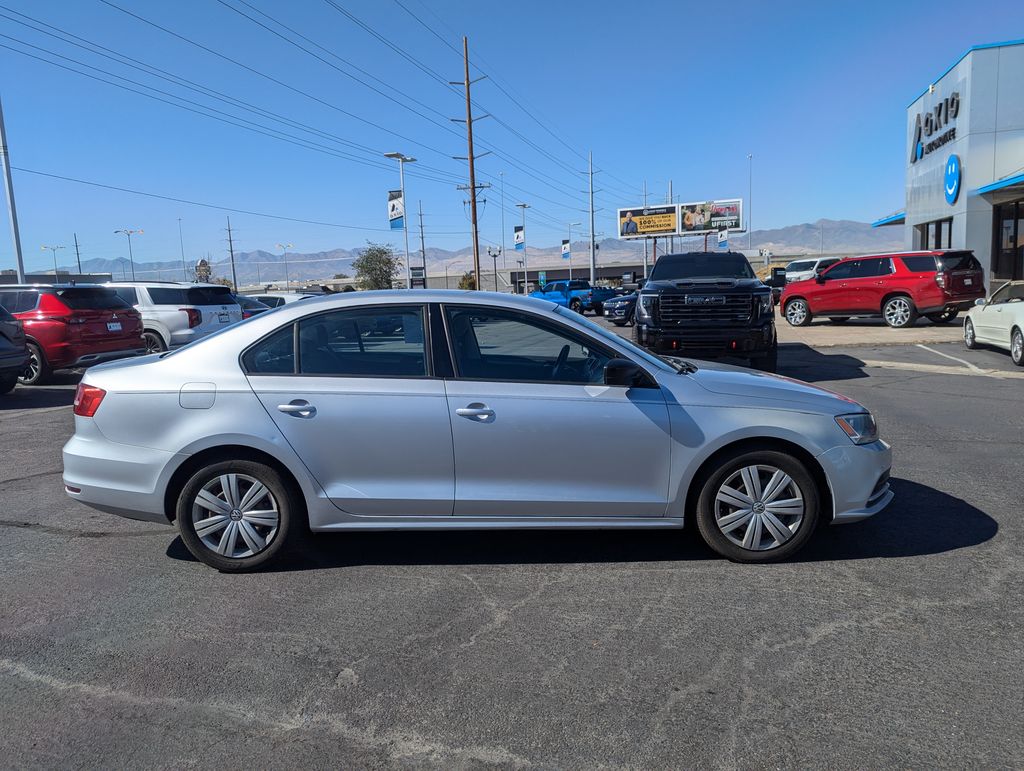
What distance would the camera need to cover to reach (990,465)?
20.7ft

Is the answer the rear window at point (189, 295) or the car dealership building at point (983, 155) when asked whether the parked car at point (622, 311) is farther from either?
the rear window at point (189, 295)

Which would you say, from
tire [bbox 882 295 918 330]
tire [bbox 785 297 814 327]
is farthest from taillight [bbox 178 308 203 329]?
tire [bbox 882 295 918 330]

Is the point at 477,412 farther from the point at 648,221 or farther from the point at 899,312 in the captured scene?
the point at 648,221

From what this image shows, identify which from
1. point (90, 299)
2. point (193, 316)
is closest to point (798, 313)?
point (193, 316)

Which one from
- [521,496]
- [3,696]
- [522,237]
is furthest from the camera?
[522,237]

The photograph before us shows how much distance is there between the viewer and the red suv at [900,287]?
1786cm

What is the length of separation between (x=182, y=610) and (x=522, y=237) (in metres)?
64.8

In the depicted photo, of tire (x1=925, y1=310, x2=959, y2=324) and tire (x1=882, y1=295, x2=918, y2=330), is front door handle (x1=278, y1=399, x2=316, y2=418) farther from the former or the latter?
tire (x1=925, y1=310, x2=959, y2=324)

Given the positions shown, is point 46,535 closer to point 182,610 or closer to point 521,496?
point 182,610

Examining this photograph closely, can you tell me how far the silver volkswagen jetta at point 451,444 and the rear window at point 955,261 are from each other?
1600 cm

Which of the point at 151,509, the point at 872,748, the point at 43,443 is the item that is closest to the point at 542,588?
the point at 872,748

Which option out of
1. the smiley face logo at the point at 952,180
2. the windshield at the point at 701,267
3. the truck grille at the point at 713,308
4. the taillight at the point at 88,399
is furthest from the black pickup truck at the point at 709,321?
the smiley face logo at the point at 952,180

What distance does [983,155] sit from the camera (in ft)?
80.1

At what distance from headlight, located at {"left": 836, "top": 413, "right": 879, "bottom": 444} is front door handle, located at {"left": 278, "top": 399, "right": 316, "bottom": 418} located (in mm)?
2989
